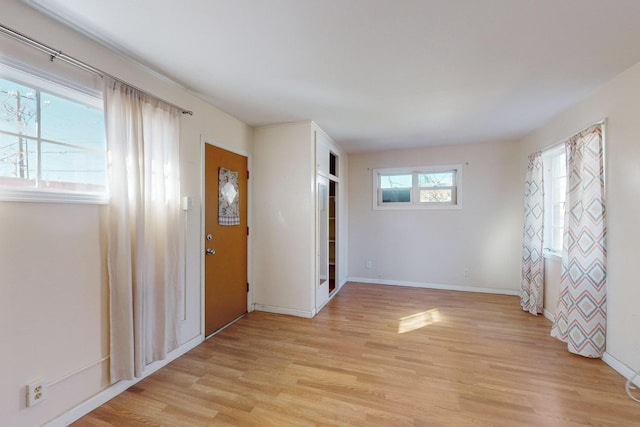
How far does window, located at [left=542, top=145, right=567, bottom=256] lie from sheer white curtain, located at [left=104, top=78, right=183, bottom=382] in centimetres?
440

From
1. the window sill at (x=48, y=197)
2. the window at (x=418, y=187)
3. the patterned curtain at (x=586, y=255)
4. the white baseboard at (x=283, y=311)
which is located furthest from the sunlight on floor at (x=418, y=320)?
the window sill at (x=48, y=197)

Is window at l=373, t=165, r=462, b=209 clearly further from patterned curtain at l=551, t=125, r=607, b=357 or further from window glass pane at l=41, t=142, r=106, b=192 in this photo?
window glass pane at l=41, t=142, r=106, b=192

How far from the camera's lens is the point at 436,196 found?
4805 millimetres

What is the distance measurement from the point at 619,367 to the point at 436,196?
307 cm

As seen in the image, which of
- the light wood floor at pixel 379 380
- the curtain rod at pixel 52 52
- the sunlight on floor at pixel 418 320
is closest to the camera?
the curtain rod at pixel 52 52

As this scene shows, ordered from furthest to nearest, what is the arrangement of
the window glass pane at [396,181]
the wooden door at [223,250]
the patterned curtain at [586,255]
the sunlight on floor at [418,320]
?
the window glass pane at [396,181] → the sunlight on floor at [418,320] → the wooden door at [223,250] → the patterned curtain at [586,255]

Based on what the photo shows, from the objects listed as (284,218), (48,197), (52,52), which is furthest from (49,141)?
(284,218)

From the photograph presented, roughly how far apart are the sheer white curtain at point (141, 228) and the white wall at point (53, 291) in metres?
0.10

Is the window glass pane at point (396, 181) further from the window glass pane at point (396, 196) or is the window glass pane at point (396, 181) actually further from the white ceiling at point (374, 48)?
the white ceiling at point (374, 48)

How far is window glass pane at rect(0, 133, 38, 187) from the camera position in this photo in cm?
143

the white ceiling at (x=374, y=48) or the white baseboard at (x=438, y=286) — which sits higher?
the white ceiling at (x=374, y=48)

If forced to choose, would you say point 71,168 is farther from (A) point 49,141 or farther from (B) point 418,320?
(B) point 418,320

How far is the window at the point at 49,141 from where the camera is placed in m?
1.46

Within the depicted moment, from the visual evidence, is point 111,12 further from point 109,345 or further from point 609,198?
point 609,198
